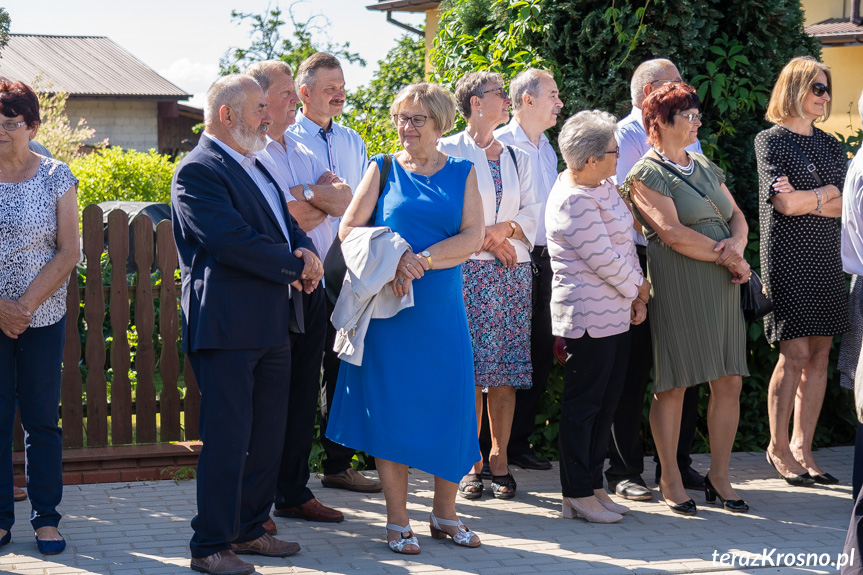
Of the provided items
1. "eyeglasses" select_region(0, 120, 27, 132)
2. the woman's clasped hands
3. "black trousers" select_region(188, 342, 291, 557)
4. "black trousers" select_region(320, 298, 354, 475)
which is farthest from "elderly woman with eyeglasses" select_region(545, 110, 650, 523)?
"eyeglasses" select_region(0, 120, 27, 132)

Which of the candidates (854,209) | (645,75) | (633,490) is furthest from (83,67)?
(854,209)

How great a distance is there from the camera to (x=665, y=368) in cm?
526

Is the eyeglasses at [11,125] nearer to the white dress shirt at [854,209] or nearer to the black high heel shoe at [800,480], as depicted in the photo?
the white dress shirt at [854,209]

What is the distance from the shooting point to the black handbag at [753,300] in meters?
5.24

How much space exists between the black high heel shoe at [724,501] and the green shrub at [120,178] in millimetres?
12714

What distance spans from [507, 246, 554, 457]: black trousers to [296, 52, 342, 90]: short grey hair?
1.62 metres

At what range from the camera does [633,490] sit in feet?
18.0

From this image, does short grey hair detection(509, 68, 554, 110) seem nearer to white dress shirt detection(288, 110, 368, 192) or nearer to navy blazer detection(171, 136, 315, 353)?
white dress shirt detection(288, 110, 368, 192)

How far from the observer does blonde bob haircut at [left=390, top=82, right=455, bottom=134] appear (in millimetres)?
4578

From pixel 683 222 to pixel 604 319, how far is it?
708 mm

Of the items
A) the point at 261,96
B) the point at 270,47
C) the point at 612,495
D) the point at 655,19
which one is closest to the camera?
the point at 261,96

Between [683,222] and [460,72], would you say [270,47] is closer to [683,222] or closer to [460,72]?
[460,72]

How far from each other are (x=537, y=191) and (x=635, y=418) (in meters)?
1.42

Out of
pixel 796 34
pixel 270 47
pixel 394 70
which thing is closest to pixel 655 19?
pixel 796 34
